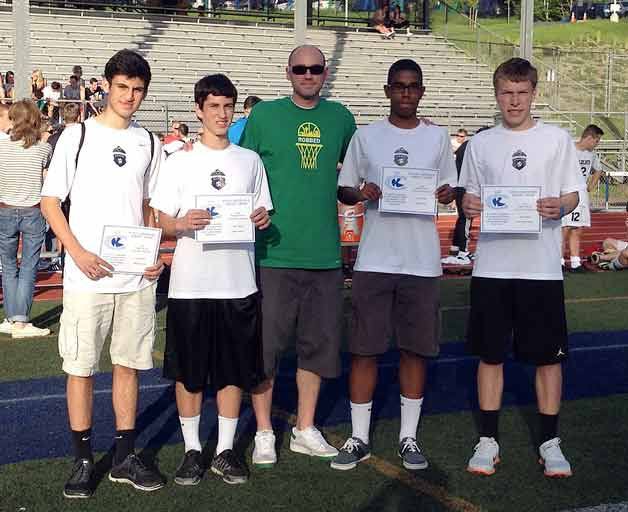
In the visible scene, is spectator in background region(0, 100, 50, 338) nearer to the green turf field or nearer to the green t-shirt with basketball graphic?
the green turf field

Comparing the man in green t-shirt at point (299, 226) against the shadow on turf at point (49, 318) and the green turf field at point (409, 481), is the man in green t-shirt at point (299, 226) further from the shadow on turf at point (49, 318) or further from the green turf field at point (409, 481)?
the shadow on turf at point (49, 318)

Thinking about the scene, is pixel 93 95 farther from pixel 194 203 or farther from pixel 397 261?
pixel 194 203

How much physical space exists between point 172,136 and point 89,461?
12.5 meters

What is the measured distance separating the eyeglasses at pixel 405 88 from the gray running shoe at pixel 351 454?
1.87 m

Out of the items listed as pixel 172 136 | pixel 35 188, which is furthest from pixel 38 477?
pixel 172 136

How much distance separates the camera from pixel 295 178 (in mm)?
5438

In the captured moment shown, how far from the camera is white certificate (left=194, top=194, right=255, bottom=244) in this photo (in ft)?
16.2

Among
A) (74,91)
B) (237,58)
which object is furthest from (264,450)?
(237,58)

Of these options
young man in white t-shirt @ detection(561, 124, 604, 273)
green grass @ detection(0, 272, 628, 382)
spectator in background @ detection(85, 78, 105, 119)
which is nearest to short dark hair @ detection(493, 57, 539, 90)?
green grass @ detection(0, 272, 628, 382)

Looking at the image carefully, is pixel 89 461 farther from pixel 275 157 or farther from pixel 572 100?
pixel 572 100

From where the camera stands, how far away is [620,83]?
34000 millimetres

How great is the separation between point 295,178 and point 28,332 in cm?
463

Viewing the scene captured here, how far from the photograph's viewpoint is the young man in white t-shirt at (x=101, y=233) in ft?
15.8

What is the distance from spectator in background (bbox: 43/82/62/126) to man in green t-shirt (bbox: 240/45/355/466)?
13.0 m
